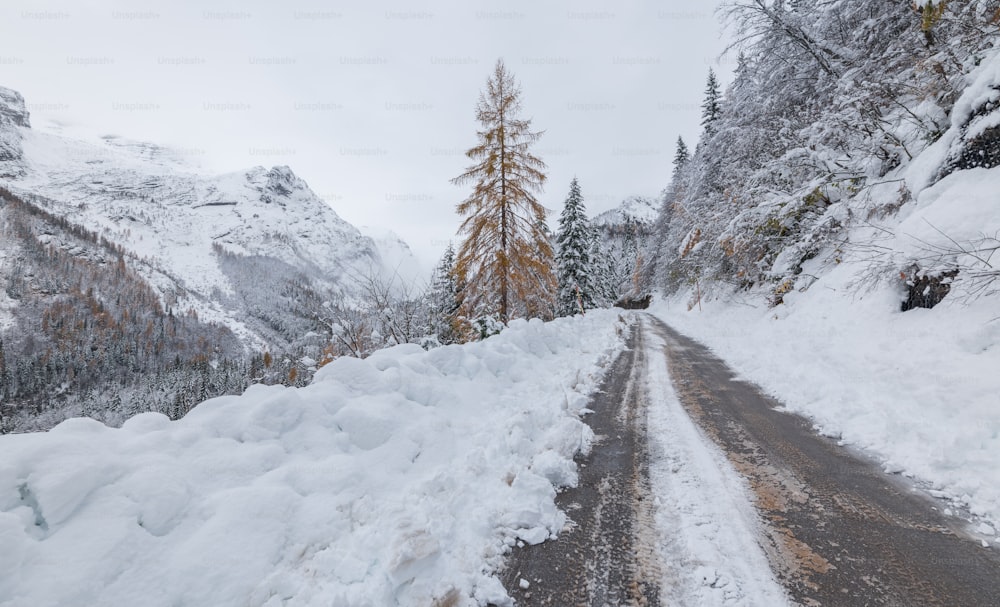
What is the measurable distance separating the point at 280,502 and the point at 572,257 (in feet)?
86.3

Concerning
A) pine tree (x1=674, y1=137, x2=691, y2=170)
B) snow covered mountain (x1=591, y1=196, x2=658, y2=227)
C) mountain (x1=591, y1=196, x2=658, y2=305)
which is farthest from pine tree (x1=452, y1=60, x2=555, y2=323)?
snow covered mountain (x1=591, y1=196, x2=658, y2=227)

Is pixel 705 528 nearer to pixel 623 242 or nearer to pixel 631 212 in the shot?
pixel 623 242

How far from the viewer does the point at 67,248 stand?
555 feet

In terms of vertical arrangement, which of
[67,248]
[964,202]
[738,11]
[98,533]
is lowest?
[98,533]

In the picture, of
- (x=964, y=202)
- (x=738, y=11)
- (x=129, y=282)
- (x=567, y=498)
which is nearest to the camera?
(x=567, y=498)

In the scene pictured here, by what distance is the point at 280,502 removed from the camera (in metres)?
2.87

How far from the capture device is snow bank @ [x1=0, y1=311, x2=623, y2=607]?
218 cm

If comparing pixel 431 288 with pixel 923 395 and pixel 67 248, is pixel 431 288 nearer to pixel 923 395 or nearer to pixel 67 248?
pixel 923 395

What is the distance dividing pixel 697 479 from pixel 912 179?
933 centimetres

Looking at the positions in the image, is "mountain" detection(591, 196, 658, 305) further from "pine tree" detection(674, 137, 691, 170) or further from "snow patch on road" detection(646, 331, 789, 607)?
"snow patch on road" detection(646, 331, 789, 607)

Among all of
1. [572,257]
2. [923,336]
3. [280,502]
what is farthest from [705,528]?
[572,257]

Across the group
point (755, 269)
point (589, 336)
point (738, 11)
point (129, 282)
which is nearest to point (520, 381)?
point (589, 336)

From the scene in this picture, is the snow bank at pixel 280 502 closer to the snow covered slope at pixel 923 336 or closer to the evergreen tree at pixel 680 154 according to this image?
the snow covered slope at pixel 923 336

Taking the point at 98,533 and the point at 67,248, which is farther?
the point at 67,248
